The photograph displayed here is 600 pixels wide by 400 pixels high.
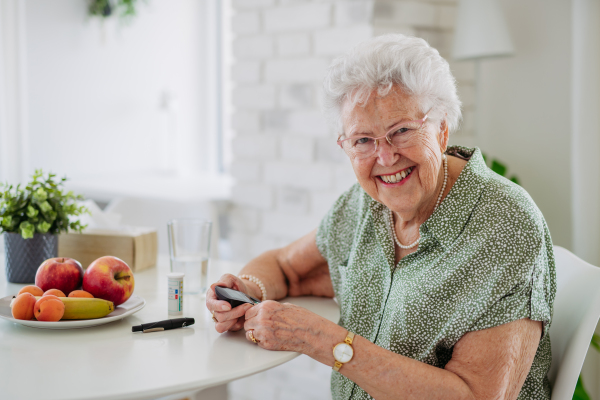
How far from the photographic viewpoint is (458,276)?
3.56ft

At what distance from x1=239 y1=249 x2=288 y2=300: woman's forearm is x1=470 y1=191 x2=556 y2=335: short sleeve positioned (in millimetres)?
526

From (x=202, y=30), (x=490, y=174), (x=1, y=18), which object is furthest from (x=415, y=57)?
(x=202, y=30)

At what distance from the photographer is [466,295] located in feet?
3.51

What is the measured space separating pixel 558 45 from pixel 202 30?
7.09 ft

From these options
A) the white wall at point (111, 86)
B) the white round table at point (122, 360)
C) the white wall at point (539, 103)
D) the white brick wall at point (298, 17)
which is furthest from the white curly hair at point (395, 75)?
the white wall at point (111, 86)

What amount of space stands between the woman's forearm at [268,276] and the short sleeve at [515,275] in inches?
20.7

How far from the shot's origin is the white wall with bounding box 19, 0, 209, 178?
2.86 metres

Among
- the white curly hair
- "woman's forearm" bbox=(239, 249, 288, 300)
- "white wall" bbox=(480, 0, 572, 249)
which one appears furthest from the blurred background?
the white curly hair

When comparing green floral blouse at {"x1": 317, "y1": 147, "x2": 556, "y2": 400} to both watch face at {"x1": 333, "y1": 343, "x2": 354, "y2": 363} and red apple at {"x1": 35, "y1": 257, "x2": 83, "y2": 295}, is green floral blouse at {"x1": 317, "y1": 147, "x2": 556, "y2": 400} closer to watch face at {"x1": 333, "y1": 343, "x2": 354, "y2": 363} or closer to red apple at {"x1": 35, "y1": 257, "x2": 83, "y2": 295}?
watch face at {"x1": 333, "y1": 343, "x2": 354, "y2": 363}

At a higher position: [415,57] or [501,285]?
[415,57]

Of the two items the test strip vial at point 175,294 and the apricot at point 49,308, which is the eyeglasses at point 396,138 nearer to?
the test strip vial at point 175,294

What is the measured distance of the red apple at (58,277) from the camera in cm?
117

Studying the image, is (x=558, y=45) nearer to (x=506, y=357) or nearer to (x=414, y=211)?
(x=414, y=211)

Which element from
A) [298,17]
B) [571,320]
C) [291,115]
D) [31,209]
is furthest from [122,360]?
[298,17]
